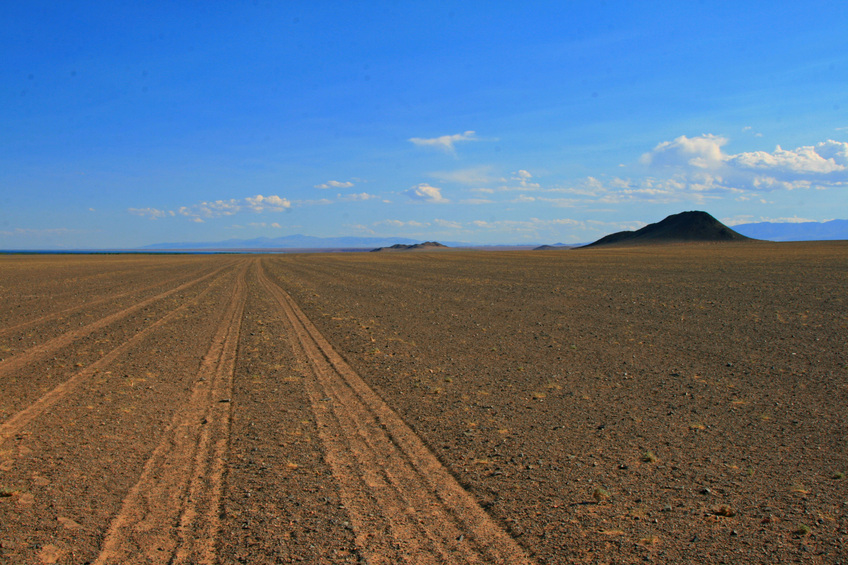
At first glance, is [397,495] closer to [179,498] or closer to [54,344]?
[179,498]

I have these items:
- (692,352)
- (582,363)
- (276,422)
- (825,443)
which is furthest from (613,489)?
(692,352)

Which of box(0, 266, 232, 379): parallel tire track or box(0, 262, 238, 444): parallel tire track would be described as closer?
box(0, 262, 238, 444): parallel tire track

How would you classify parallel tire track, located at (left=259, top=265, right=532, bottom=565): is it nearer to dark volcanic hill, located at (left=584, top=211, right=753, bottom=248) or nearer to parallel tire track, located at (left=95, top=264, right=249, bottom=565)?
parallel tire track, located at (left=95, top=264, right=249, bottom=565)

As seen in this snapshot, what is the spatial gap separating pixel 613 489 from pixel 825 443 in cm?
271

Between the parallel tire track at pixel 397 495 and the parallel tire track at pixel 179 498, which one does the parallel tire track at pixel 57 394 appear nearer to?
the parallel tire track at pixel 179 498

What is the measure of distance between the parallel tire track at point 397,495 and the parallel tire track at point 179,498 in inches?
39.5

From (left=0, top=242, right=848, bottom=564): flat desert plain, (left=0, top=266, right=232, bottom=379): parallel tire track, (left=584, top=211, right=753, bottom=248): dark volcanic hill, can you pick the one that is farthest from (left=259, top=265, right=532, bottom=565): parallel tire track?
(left=584, top=211, right=753, bottom=248): dark volcanic hill

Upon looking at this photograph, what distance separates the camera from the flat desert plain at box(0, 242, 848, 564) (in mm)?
3963

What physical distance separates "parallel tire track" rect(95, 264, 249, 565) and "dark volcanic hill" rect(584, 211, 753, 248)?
15268 centimetres

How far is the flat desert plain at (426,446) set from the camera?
156 inches

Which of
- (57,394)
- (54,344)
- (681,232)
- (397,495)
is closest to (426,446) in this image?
(397,495)

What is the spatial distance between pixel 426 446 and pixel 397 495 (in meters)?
1.18

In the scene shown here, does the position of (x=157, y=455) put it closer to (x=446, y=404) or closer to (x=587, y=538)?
(x=446, y=404)

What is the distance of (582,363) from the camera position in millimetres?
9664
